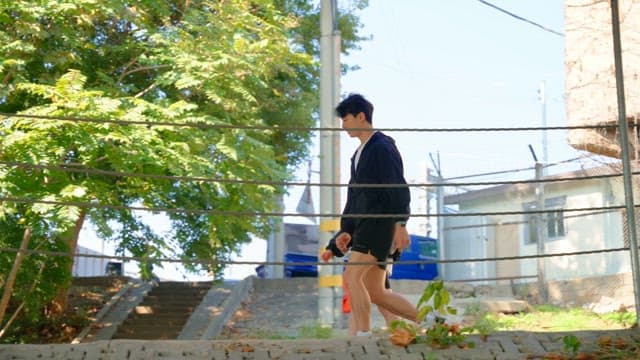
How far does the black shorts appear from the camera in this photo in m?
6.04

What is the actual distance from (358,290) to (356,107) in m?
1.14

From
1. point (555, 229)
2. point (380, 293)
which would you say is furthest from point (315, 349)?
point (555, 229)

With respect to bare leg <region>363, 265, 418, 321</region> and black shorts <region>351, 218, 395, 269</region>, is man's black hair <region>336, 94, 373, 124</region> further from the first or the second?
bare leg <region>363, 265, 418, 321</region>

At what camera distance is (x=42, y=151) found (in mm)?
11141

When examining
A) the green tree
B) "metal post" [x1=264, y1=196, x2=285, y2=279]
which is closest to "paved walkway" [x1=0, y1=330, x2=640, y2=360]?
the green tree

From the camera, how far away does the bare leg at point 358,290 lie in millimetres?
6012

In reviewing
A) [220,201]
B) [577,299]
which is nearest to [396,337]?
[220,201]

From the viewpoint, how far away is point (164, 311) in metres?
18.5

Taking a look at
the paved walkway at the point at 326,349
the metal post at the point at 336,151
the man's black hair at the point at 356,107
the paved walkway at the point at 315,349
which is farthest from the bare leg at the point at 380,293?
the metal post at the point at 336,151

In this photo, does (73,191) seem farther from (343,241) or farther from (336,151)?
(343,241)

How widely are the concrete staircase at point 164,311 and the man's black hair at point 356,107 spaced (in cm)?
1070

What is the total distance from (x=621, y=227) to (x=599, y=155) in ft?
14.0

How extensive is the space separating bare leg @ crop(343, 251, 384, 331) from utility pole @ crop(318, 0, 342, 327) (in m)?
7.39

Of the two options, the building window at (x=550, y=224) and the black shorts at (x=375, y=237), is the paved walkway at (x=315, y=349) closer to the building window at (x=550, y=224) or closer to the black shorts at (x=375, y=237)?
the black shorts at (x=375, y=237)
